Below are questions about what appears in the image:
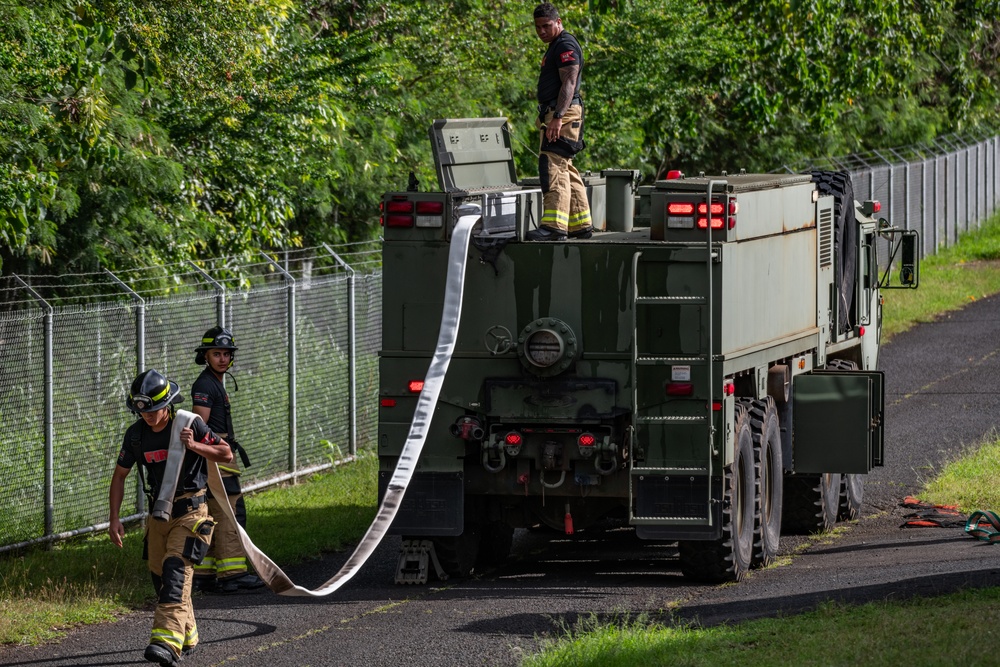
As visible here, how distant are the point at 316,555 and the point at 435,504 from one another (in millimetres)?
2297

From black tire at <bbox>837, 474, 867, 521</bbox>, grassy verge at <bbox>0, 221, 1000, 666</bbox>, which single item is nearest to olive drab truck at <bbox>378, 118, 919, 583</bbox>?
grassy verge at <bbox>0, 221, 1000, 666</bbox>

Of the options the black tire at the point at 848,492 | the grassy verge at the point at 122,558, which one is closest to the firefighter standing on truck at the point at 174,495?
the grassy verge at the point at 122,558

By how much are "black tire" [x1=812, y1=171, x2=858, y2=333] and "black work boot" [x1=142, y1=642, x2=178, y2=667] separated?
781cm

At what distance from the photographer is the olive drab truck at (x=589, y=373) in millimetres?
11219

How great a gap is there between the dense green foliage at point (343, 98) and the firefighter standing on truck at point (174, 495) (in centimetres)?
452

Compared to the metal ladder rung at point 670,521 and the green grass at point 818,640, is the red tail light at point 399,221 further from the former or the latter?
the green grass at point 818,640

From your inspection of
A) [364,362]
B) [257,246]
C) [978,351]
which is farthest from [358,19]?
[978,351]

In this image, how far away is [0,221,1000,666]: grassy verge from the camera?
29.1 feet

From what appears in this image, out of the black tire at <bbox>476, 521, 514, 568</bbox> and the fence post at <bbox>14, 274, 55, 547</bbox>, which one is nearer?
the black tire at <bbox>476, 521, 514, 568</bbox>

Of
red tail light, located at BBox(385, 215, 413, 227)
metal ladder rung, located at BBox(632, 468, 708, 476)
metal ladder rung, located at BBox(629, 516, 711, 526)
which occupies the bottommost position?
metal ladder rung, located at BBox(629, 516, 711, 526)

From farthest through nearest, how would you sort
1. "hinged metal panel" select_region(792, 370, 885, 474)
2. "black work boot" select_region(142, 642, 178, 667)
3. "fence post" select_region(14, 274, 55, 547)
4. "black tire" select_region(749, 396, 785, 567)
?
"hinged metal panel" select_region(792, 370, 885, 474) < "fence post" select_region(14, 274, 55, 547) < "black tire" select_region(749, 396, 785, 567) < "black work boot" select_region(142, 642, 178, 667)

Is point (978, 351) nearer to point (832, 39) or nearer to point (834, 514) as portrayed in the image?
point (832, 39)

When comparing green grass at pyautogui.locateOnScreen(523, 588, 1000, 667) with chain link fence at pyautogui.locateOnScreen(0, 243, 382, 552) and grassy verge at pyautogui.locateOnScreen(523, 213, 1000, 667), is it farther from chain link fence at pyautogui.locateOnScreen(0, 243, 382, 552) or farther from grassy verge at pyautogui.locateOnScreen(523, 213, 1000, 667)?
chain link fence at pyautogui.locateOnScreen(0, 243, 382, 552)

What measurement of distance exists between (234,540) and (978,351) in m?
16.2
